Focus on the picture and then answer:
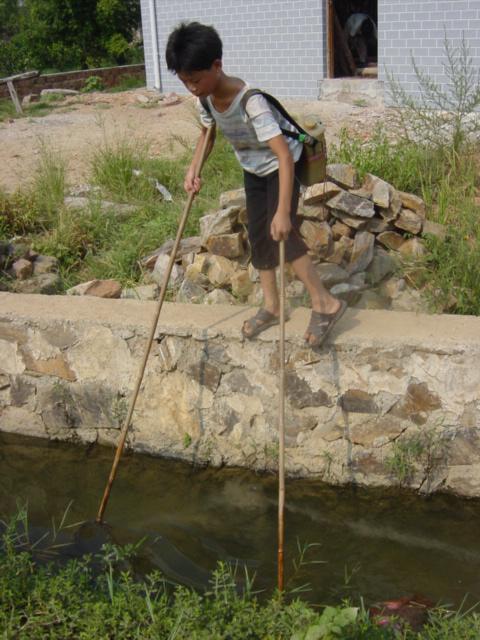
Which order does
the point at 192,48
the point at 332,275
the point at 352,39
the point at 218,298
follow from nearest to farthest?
1. the point at 192,48
2. the point at 332,275
3. the point at 218,298
4. the point at 352,39

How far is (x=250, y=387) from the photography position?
12.8 ft

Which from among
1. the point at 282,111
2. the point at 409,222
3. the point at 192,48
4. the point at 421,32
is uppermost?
the point at 192,48

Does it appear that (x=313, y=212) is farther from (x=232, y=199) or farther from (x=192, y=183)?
(x=192, y=183)

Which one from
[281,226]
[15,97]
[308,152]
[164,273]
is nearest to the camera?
[281,226]

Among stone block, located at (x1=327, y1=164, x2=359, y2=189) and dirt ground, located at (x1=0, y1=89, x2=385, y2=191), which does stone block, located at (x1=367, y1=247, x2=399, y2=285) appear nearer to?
stone block, located at (x1=327, y1=164, x2=359, y2=189)

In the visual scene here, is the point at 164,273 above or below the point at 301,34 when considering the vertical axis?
below

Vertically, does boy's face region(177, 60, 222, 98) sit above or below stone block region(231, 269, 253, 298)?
above

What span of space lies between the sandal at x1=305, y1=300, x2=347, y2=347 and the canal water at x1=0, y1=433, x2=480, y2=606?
0.78m

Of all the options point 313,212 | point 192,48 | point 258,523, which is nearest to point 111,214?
point 313,212

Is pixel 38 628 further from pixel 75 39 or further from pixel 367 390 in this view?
pixel 75 39

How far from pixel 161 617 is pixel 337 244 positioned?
2.75m

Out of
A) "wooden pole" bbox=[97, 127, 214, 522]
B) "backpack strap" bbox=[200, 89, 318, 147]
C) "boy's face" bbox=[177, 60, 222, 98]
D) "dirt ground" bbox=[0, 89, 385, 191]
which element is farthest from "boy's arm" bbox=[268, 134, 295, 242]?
"dirt ground" bbox=[0, 89, 385, 191]

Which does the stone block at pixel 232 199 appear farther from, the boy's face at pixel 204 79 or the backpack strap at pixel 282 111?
the boy's face at pixel 204 79

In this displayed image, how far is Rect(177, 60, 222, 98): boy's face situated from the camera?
127 inches
